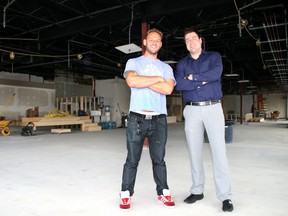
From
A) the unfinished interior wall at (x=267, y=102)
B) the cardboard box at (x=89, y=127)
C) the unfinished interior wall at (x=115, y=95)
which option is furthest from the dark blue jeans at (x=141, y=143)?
the unfinished interior wall at (x=267, y=102)

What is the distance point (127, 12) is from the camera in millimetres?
6340

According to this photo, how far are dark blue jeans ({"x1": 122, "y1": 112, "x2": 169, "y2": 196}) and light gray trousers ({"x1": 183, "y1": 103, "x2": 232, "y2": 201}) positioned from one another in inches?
10.5

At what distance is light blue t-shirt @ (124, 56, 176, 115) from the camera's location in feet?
7.13

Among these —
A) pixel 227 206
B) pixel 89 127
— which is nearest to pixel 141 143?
pixel 227 206

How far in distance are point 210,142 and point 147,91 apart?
687mm

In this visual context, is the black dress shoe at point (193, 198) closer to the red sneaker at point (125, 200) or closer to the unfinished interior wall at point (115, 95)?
the red sneaker at point (125, 200)

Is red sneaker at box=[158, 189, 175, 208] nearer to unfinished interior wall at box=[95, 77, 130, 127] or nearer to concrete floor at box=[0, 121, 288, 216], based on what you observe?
concrete floor at box=[0, 121, 288, 216]

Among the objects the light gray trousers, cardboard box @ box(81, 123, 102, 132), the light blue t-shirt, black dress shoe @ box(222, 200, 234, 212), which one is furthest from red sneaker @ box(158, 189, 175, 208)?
cardboard box @ box(81, 123, 102, 132)

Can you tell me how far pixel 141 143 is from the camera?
7.25 ft

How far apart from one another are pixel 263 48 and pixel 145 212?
392 inches

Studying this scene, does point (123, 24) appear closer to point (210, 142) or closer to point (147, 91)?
point (147, 91)

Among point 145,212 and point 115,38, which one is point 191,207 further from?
point 115,38

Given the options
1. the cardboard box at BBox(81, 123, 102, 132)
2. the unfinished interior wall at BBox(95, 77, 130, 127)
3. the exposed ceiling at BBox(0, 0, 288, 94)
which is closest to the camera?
the exposed ceiling at BBox(0, 0, 288, 94)

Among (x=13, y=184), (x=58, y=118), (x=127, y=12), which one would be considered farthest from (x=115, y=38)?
(x=13, y=184)
